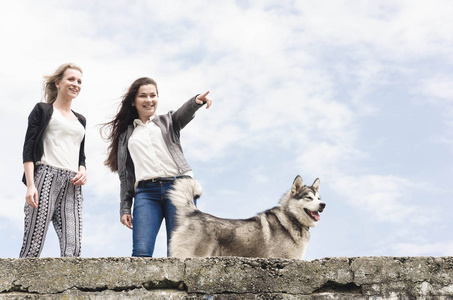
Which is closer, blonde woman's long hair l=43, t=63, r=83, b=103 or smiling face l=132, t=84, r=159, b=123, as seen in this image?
blonde woman's long hair l=43, t=63, r=83, b=103

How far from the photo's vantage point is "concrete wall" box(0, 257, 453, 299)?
4.40 meters

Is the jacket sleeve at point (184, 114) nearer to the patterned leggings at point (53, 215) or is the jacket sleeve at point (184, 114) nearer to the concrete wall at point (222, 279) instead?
the patterned leggings at point (53, 215)

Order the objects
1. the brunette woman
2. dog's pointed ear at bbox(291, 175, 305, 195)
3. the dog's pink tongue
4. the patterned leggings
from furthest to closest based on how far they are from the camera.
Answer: dog's pointed ear at bbox(291, 175, 305, 195), the dog's pink tongue, the brunette woman, the patterned leggings

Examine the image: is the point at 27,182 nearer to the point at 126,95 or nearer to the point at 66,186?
the point at 66,186

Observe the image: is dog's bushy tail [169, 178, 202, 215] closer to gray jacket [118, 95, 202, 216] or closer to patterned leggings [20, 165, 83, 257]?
gray jacket [118, 95, 202, 216]

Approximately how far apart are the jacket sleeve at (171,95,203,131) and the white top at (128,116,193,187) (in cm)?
23

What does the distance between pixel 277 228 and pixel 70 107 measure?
2.91 meters

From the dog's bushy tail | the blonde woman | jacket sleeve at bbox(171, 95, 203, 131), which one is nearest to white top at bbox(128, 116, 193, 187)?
the dog's bushy tail

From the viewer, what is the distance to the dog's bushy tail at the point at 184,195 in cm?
579

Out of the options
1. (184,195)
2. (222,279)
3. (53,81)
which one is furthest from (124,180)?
(222,279)

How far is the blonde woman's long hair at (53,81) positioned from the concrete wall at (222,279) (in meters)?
2.09

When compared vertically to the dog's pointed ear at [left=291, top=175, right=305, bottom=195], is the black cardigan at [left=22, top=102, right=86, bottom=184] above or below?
below

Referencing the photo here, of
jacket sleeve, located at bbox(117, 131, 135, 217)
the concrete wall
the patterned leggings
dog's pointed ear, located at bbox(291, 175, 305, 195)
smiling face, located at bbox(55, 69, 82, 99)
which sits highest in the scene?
smiling face, located at bbox(55, 69, 82, 99)

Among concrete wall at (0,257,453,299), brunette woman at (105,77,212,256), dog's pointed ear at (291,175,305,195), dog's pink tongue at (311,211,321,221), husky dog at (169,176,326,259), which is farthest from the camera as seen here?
Result: dog's pointed ear at (291,175,305,195)
